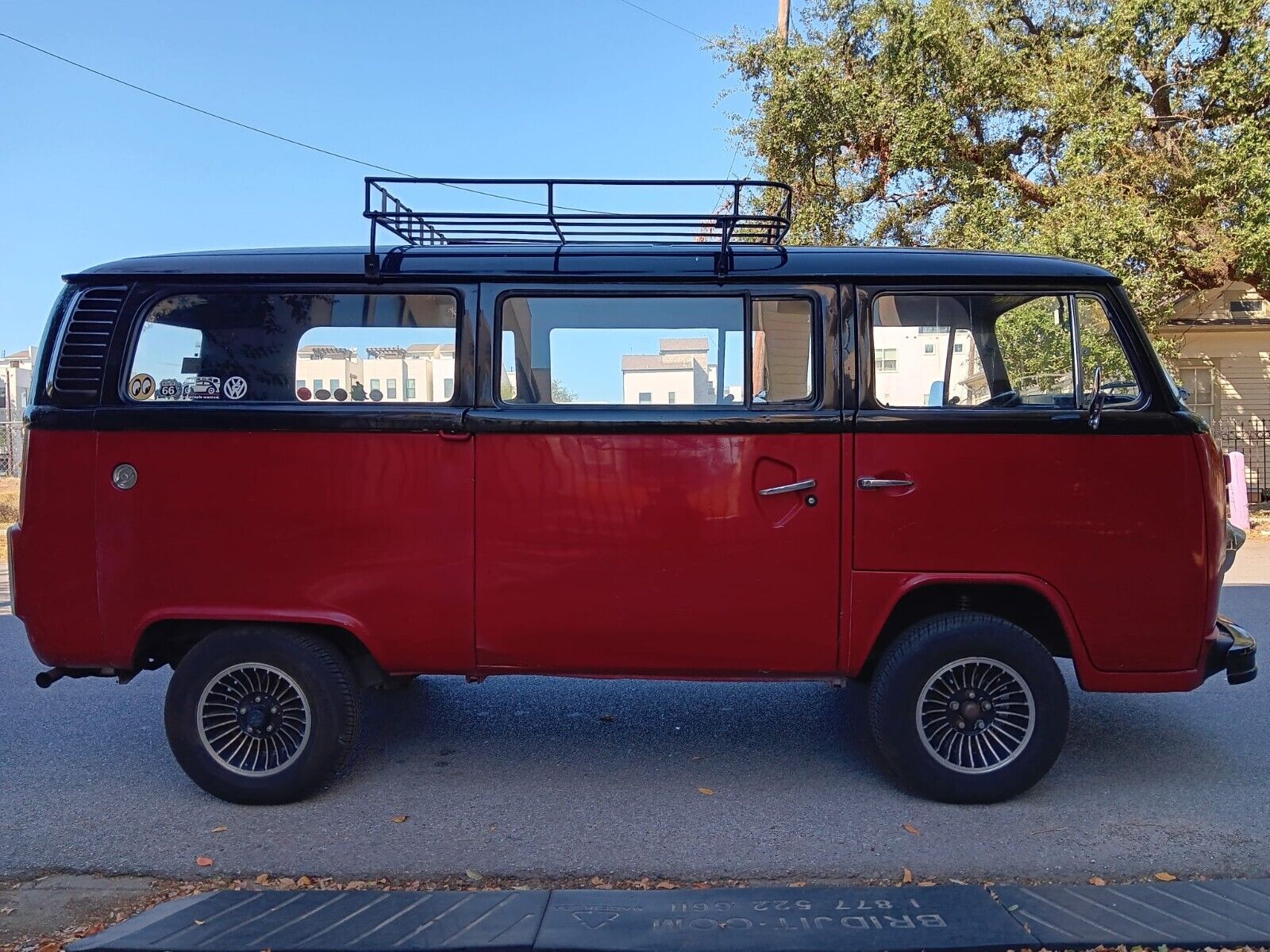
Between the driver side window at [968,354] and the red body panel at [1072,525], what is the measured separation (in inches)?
8.4

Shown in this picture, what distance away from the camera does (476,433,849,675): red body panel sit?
13.6 ft

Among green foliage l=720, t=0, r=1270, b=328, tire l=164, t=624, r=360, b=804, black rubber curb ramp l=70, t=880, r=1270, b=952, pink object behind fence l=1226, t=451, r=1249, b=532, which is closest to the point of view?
black rubber curb ramp l=70, t=880, r=1270, b=952

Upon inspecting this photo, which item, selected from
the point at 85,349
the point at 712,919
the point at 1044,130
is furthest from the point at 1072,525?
the point at 1044,130

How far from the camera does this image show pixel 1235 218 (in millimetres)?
13141

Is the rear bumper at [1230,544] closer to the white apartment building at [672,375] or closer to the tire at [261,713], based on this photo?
the white apartment building at [672,375]

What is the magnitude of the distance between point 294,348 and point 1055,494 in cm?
350

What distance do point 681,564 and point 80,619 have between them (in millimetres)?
2772

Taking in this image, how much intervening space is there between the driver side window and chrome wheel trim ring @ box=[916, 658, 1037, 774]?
121 cm

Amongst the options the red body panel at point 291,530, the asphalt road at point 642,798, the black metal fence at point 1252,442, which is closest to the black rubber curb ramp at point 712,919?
the asphalt road at point 642,798

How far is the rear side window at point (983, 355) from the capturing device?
4195mm

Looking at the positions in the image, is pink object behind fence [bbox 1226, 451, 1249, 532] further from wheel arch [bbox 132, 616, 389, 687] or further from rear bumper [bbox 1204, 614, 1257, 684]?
wheel arch [bbox 132, 616, 389, 687]

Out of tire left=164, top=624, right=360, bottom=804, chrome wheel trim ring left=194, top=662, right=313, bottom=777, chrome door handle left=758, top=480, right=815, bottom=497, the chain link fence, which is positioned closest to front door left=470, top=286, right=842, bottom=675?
chrome door handle left=758, top=480, right=815, bottom=497

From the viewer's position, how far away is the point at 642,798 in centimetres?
440

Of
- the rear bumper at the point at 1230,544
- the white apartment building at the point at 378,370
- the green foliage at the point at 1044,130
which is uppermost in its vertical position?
the green foliage at the point at 1044,130
